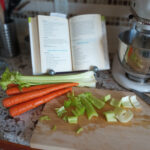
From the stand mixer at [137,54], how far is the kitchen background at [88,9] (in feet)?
0.55

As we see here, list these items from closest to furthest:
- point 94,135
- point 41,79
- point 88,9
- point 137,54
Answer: point 94,135, point 137,54, point 41,79, point 88,9

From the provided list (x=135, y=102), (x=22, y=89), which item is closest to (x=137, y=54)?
(x=135, y=102)

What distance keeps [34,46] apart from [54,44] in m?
0.10

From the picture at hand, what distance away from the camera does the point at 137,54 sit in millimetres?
671

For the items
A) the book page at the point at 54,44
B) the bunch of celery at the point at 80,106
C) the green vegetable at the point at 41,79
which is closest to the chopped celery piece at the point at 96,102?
the bunch of celery at the point at 80,106

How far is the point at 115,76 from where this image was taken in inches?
33.5

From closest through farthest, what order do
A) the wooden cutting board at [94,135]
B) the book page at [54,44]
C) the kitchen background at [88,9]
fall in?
1. the wooden cutting board at [94,135]
2. the book page at [54,44]
3. the kitchen background at [88,9]

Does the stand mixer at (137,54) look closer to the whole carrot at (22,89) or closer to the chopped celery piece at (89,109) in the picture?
the chopped celery piece at (89,109)

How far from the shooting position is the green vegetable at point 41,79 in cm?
72

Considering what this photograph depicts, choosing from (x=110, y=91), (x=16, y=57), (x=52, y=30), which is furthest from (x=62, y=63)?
(x=16, y=57)

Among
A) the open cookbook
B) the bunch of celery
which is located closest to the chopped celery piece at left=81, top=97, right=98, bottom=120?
the bunch of celery

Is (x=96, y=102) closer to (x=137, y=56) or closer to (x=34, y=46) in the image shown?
(x=137, y=56)

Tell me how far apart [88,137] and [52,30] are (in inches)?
22.1

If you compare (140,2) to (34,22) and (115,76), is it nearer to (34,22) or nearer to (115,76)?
(115,76)
